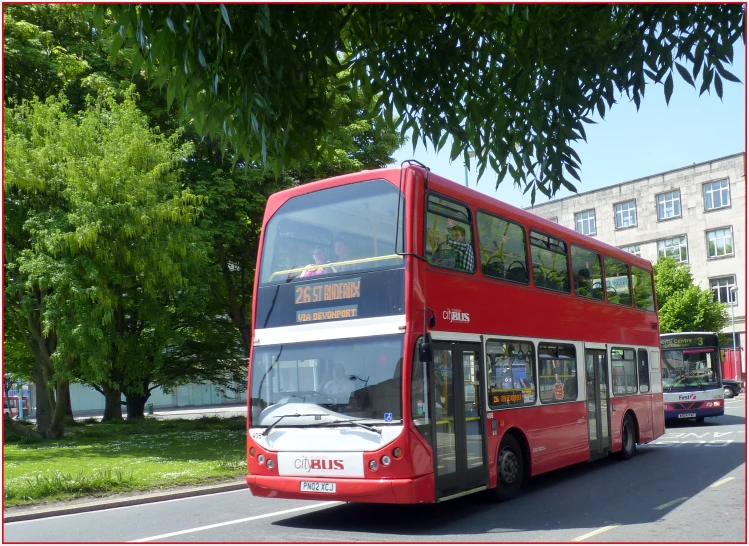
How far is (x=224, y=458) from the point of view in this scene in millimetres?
18469

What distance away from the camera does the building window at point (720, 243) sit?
6169cm

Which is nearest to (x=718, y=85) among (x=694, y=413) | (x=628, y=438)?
(x=628, y=438)

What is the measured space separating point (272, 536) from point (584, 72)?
6279mm

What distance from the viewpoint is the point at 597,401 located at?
15.4 metres

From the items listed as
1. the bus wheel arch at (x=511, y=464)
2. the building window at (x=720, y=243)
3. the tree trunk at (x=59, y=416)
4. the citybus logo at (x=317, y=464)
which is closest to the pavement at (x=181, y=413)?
the tree trunk at (x=59, y=416)

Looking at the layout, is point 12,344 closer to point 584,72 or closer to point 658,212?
point 584,72

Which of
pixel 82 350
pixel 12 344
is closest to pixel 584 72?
pixel 82 350

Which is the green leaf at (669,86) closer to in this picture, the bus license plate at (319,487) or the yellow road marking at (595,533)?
the yellow road marking at (595,533)

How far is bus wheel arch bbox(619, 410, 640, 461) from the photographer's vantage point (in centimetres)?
1695

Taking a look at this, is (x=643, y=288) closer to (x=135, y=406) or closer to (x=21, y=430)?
(x=21, y=430)

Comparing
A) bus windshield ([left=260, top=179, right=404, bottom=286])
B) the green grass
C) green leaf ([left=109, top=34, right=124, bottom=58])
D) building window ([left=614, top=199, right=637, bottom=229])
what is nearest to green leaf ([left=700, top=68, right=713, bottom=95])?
bus windshield ([left=260, top=179, right=404, bottom=286])

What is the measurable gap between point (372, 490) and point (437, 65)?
4924 mm

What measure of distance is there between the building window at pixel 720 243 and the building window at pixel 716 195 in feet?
6.43

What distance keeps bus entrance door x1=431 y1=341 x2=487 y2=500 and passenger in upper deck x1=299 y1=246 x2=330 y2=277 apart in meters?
1.79
